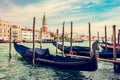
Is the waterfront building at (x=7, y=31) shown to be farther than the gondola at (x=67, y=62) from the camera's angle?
Yes

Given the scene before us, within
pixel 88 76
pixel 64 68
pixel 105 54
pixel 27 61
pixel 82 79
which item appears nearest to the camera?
pixel 82 79

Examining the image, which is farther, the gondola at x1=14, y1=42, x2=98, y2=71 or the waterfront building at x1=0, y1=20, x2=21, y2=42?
the waterfront building at x1=0, y1=20, x2=21, y2=42

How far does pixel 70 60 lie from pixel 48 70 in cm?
209

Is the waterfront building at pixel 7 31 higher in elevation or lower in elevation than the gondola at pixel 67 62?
higher

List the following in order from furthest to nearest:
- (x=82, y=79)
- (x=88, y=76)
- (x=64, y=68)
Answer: (x=64, y=68) < (x=88, y=76) < (x=82, y=79)

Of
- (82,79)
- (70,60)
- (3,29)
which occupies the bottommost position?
(82,79)

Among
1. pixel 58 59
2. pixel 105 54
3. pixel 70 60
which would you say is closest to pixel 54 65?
pixel 58 59

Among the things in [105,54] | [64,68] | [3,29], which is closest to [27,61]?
[64,68]

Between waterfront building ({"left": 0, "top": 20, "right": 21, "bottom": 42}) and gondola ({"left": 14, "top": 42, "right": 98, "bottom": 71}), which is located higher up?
waterfront building ({"left": 0, "top": 20, "right": 21, "bottom": 42})

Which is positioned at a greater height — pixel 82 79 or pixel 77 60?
pixel 77 60

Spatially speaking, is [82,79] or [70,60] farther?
[70,60]

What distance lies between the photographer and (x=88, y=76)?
14.3 m

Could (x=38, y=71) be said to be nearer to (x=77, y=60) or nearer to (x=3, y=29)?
(x=77, y=60)

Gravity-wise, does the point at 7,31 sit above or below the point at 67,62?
above
